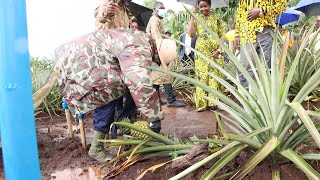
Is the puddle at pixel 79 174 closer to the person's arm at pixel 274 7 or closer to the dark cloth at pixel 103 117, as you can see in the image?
the dark cloth at pixel 103 117

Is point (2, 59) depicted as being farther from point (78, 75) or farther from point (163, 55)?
point (163, 55)

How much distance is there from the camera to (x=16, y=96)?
3.07 feet

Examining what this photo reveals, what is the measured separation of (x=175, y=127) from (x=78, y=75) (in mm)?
1796

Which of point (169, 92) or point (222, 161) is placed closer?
point (222, 161)

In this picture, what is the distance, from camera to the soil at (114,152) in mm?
2035

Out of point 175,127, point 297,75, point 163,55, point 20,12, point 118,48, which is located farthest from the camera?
point 175,127

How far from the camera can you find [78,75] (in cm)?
293

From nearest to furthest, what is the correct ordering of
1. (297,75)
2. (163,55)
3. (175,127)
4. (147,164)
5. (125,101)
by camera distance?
1. (147,164)
2. (163,55)
3. (125,101)
4. (297,75)
5. (175,127)

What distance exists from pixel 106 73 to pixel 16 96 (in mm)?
2005

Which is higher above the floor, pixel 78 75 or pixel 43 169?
pixel 78 75

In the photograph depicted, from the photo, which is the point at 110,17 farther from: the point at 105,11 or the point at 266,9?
the point at 266,9

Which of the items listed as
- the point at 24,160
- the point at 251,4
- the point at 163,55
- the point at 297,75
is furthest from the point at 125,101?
the point at 24,160

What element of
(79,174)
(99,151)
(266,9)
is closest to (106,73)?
(99,151)

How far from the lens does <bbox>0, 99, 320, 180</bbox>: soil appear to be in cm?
204
